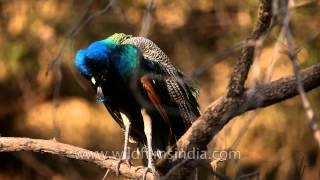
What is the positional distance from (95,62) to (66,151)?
591 millimetres

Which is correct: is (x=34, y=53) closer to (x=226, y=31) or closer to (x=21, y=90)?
(x=21, y=90)

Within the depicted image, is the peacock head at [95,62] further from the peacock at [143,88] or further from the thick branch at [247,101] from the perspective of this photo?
the thick branch at [247,101]

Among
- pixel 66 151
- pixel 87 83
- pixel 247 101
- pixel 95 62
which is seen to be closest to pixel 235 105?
pixel 247 101

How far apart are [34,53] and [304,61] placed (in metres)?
2.49

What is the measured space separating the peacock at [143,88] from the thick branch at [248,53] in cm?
116

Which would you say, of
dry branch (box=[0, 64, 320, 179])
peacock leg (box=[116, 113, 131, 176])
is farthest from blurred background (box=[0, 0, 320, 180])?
dry branch (box=[0, 64, 320, 179])

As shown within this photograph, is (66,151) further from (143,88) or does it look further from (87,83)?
(87,83)

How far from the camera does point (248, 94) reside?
7.94 feet

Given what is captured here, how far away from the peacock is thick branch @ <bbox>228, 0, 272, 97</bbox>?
1.16 m

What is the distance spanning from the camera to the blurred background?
573 cm

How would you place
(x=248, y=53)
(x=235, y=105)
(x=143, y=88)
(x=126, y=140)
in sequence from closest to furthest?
(x=248, y=53)
(x=235, y=105)
(x=143, y=88)
(x=126, y=140)

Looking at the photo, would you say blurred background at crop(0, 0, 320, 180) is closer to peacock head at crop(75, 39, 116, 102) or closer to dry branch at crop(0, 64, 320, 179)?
peacock head at crop(75, 39, 116, 102)

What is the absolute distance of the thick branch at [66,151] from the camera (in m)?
3.30

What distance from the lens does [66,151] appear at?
130 inches
